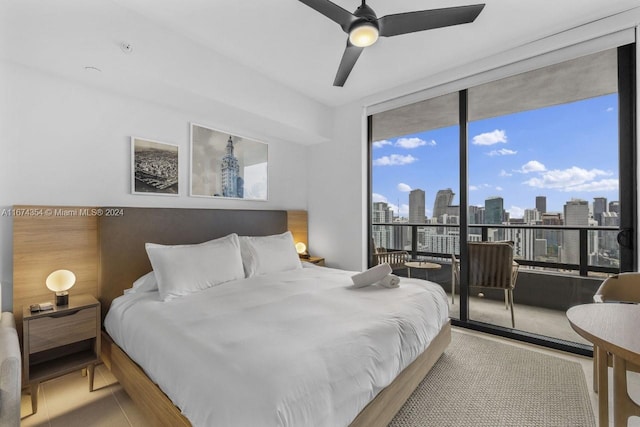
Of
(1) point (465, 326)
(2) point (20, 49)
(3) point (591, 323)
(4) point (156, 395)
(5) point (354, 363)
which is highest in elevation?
(2) point (20, 49)

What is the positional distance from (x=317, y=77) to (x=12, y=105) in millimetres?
2635

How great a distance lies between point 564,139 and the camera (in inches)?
119

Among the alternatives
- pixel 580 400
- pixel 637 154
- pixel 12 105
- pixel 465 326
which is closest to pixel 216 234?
pixel 12 105

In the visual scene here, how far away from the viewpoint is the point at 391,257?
13.2ft

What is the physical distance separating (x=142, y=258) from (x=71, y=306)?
639 millimetres

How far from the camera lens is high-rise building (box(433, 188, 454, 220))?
136 inches

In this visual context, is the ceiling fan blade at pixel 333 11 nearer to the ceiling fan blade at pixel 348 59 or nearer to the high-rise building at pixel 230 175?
the ceiling fan blade at pixel 348 59

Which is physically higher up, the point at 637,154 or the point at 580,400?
the point at 637,154

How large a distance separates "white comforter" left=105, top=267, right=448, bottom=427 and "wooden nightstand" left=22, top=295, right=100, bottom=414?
0.16 meters

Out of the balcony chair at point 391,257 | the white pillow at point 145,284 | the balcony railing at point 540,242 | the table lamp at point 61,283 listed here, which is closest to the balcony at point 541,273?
the balcony railing at point 540,242

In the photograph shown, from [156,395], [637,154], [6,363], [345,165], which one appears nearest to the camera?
[6,363]

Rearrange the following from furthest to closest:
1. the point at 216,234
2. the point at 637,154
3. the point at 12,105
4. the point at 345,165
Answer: the point at 345,165 → the point at 216,234 → the point at 637,154 → the point at 12,105

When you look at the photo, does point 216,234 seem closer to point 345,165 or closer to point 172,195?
point 172,195

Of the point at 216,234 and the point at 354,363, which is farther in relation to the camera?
the point at 216,234
